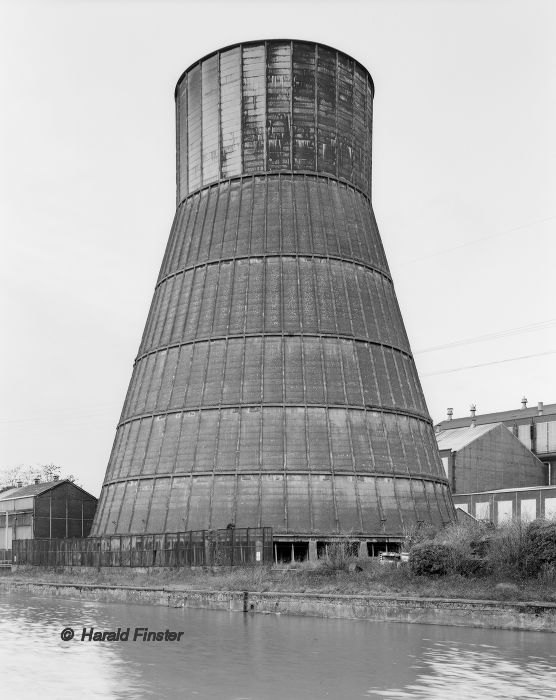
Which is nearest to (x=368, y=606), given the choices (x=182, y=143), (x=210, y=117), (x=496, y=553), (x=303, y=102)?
(x=496, y=553)

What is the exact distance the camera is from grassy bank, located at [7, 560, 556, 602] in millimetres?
23795

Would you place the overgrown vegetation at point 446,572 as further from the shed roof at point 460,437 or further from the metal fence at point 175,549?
the shed roof at point 460,437

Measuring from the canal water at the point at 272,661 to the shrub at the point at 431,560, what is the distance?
12.2 feet

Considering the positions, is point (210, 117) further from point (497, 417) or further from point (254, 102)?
point (497, 417)

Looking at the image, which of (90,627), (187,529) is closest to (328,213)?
(187,529)

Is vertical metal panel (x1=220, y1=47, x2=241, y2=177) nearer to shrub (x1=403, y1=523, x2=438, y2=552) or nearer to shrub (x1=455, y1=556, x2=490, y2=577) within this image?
shrub (x1=403, y1=523, x2=438, y2=552)

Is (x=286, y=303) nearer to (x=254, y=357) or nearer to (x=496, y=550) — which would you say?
(x=254, y=357)

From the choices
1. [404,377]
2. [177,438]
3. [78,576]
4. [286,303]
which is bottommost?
[78,576]

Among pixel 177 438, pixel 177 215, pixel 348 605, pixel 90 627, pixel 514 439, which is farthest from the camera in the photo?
pixel 514 439

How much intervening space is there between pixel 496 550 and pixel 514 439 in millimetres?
37219

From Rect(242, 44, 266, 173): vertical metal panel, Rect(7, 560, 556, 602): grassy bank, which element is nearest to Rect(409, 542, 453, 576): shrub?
Rect(7, 560, 556, 602): grassy bank

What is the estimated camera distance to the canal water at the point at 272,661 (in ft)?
47.4

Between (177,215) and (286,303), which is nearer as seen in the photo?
(286,303)

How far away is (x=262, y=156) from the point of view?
43.5 metres
